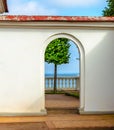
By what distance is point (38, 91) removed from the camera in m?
16.5

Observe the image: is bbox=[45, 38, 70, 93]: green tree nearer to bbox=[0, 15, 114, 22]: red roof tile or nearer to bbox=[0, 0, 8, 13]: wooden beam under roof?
bbox=[0, 0, 8, 13]: wooden beam under roof

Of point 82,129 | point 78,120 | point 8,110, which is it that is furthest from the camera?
point 8,110

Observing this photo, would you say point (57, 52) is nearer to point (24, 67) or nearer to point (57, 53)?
point (57, 53)

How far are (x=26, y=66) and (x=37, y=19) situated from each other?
1.62 meters

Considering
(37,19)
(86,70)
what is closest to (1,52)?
(37,19)

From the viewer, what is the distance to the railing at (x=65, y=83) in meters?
30.0

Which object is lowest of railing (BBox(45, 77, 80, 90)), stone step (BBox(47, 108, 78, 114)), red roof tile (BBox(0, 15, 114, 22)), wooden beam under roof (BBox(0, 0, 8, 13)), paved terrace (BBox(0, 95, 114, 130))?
paved terrace (BBox(0, 95, 114, 130))

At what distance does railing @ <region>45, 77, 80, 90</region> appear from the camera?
3003 cm

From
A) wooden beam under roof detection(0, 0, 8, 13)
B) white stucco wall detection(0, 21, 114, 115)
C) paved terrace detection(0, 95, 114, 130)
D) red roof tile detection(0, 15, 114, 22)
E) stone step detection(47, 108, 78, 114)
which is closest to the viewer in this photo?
paved terrace detection(0, 95, 114, 130)

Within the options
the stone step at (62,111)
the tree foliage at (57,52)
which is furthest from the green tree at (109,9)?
the stone step at (62,111)

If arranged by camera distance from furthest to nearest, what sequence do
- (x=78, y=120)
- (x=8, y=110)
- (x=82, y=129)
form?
(x=8, y=110) < (x=78, y=120) < (x=82, y=129)

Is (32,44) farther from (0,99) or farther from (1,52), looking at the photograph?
(0,99)

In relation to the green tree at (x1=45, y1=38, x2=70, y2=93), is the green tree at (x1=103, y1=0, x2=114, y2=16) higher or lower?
higher

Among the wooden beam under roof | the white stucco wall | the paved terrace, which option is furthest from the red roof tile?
the wooden beam under roof
